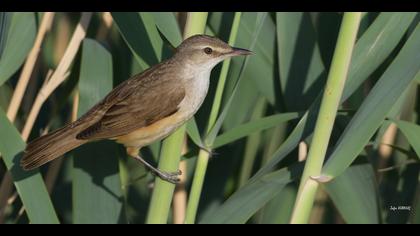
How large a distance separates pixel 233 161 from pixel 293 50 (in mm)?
836

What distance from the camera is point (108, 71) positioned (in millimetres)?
2947

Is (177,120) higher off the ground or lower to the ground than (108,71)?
lower

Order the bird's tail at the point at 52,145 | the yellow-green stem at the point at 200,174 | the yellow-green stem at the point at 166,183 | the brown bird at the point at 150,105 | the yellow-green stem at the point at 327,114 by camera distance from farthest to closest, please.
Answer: the brown bird at the point at 150,105
the bird's tail at the point at 52,145
the yellow-green stem at the point at 200,174
the yellow-green stem at the point at 166,183
the yellow-green stem at the point at 327,114

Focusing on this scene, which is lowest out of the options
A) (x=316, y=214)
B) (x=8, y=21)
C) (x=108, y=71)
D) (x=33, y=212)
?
(x=316, y=214)

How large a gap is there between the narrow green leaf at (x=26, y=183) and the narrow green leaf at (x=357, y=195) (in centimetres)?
125

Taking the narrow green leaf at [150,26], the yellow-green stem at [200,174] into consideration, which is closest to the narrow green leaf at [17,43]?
the narrow green leaf at [150,26]

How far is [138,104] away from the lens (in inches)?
125

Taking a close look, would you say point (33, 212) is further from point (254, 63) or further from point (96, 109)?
point (254, 63)

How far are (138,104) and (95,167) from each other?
0.39 m

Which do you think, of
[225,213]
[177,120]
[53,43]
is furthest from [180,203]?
[53,43]

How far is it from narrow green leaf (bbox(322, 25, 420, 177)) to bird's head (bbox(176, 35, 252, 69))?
626 millimetres

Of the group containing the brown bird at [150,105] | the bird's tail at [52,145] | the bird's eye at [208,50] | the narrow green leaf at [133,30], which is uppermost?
the narrow green leaf at [133,30]

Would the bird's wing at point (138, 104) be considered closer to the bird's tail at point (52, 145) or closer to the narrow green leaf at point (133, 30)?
the bird's tail at point (52, 145)

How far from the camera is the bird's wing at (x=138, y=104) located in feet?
10.1
